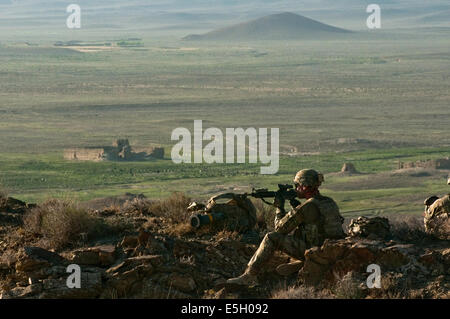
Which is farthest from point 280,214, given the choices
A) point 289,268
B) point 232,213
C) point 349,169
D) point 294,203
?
point 349,169

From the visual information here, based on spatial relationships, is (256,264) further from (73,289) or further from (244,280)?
(73,289)

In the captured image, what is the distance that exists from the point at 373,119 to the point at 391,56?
72460mm

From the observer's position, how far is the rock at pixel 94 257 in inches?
378

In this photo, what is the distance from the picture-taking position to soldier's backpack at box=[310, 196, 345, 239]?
9758 millimetres

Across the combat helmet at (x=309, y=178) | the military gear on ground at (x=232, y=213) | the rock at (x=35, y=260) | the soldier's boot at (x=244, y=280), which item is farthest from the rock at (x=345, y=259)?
the rock at (x=35, y=260)

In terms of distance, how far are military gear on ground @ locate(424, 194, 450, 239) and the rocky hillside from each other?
19cm

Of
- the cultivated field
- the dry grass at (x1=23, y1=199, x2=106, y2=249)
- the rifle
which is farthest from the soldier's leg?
the cultivated field

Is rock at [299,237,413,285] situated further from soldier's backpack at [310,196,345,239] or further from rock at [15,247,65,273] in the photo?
rock at [15,247,65,273]

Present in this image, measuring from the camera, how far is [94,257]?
31.7ft

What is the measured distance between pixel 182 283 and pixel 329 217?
175 cm

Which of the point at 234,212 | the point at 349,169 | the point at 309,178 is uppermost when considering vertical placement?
the point at 309,178

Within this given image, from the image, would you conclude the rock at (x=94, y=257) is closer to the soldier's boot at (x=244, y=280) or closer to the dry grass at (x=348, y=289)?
the soldier's boot at (x=244, y=280)

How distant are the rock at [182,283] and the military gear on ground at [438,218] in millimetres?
2986

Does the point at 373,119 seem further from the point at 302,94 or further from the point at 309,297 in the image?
the point at 309,297
